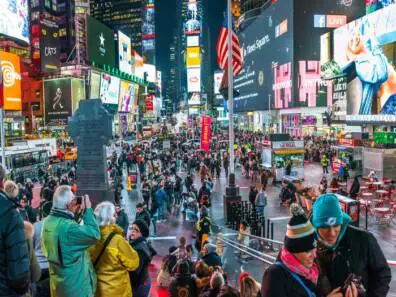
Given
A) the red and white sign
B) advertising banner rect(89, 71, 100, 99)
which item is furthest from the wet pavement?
advertising banner rect(89, 71, 100, 99)

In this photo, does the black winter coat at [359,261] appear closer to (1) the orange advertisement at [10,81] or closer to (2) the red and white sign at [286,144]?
(2) the red and white sign at [286,144]

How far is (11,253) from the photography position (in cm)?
384

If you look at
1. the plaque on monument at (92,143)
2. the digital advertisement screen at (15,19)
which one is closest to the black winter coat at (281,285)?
the plaque on monument at (92,143)

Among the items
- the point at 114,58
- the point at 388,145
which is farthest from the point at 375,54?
the point at 114,58

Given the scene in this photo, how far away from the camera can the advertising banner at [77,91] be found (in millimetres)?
73125

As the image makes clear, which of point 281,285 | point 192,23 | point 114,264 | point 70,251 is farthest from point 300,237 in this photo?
point 192,23

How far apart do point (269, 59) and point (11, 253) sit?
3233 inches

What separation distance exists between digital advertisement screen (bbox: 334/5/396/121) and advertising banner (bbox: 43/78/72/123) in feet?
Answer: 147

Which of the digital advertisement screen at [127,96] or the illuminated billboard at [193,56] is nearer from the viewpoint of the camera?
the digital advertisement screen at [127,96]

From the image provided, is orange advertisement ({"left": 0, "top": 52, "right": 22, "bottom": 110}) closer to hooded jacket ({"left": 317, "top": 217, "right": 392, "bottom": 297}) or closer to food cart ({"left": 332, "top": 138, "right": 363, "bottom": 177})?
food cart ({"left": 332, "top": 138, "right": 363, "bottom": 177})

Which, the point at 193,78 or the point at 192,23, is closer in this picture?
the point at 193,78

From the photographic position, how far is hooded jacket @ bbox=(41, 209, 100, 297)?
14.6 ft

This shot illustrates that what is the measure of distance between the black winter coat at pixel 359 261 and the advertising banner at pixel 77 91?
70836 millimetres

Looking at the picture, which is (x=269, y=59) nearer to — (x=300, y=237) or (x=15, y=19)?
(x=15, y=19)
